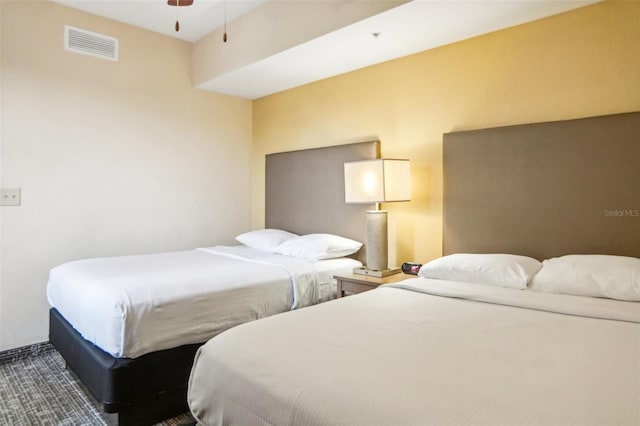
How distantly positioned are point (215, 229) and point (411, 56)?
7.96 feet

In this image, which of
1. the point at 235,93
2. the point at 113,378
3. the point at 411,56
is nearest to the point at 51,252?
the point at 113,378

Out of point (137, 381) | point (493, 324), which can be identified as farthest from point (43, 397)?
point (493, 324)

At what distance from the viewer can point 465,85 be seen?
2594 millimetres

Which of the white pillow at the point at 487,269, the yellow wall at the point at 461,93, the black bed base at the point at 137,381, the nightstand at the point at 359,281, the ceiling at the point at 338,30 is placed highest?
the ceiling at the point at 338,30

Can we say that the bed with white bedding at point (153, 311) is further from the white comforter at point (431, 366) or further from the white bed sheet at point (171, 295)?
the white comforter at point (431, 366)

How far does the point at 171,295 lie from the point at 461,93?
7.03 ft

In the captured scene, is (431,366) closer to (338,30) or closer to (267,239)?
(338,30)

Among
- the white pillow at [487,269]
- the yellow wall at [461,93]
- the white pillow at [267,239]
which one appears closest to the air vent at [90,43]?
the yellow wall at [461,93]

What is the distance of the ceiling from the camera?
2182mm

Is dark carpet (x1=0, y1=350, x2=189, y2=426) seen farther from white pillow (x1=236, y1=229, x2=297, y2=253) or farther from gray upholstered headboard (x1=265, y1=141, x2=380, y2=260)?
gray upholstered headboard (x1=265, y1=141, x2=380, y2=260)

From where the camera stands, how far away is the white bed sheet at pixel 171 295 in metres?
1.89

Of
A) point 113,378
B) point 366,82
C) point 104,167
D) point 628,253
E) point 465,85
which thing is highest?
point 366,82

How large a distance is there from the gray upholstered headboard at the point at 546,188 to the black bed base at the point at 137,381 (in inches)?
68.9

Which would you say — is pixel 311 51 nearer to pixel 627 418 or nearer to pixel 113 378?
pixel 113 378
